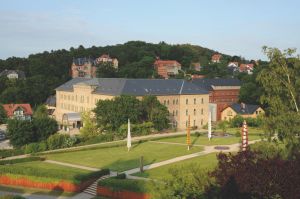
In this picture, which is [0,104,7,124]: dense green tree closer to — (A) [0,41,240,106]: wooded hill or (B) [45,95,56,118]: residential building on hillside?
(B) [45,95,56,118]: residential building on hillside

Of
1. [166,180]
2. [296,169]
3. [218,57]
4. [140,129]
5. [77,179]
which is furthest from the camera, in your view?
[218,57]

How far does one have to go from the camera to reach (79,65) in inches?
5428

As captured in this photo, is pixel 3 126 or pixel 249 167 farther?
pixel 3 126

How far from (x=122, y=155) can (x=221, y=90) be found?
53192mm

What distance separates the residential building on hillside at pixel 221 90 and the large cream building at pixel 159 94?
41.3 feet

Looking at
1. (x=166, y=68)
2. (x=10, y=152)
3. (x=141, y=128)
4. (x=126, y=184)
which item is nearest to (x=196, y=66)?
(x=166, y=68)

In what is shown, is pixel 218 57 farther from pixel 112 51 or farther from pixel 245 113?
pixel 245 113

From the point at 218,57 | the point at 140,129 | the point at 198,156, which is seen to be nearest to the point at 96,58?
the point at 218,57

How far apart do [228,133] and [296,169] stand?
42.6 m

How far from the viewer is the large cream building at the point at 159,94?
2831 inches

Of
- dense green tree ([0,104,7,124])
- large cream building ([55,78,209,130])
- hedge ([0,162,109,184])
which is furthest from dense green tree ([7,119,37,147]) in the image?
dense green tree ([0,104,7,124])

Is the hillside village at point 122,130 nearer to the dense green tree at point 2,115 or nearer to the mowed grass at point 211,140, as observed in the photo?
the mowed grass at point 211,140

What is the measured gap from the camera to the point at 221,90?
95.1m

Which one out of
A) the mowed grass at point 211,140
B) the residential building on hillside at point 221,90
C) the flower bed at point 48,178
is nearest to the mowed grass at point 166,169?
the flower bed at point 48,178
